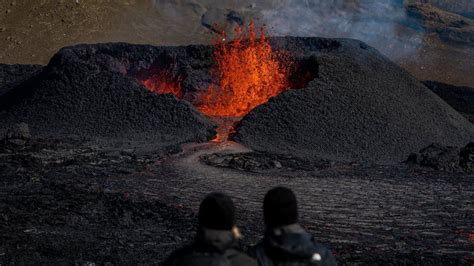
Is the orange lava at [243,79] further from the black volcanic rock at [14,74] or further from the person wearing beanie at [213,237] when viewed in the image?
the person wearing beanie at [213,237]

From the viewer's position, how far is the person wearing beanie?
3121 millimetres

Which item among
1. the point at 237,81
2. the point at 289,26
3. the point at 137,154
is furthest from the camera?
the point at 289,26

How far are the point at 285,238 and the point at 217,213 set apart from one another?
454 millimetres

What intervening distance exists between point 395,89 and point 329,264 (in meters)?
12.6

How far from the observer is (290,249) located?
131 inches

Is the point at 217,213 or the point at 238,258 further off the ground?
the point at 217,213

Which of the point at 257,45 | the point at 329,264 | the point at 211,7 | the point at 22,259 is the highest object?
the point at 211,7

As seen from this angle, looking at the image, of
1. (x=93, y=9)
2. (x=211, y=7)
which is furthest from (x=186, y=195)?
(x=211, y=7)

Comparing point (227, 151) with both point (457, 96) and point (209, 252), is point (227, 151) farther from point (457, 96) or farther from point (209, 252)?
point (457, 96)

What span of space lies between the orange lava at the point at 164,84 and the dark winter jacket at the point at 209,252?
Answer: 1333 cm

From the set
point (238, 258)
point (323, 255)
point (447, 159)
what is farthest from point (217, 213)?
point (447, 159)

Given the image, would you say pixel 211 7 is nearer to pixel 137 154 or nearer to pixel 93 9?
pixel 93 9

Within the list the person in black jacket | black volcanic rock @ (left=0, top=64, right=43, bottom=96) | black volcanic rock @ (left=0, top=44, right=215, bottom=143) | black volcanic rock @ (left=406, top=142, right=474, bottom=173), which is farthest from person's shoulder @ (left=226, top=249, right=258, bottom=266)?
black volcanic rock @ (left=0, top=64, right=43, bottom=96)

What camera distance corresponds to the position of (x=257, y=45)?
16750 mm
